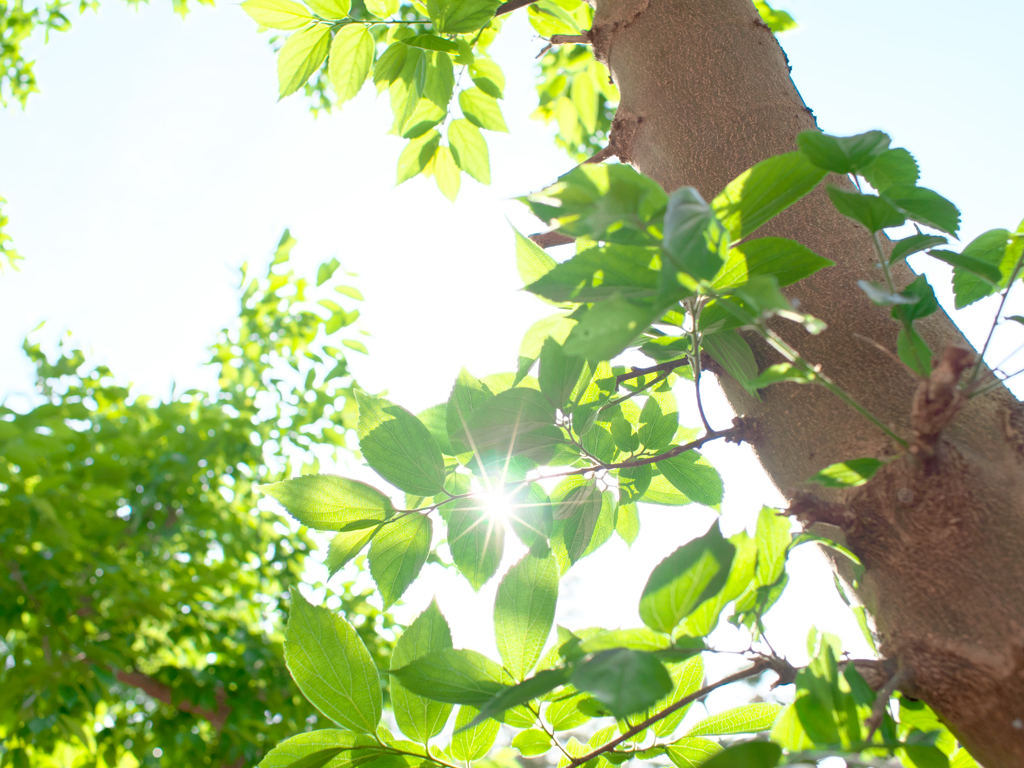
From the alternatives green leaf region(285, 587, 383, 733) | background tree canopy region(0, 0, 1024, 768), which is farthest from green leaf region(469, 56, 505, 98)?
green leaf region(285, 587, 383, 733)

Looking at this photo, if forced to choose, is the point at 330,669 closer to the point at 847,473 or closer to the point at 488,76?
the point at 847,473

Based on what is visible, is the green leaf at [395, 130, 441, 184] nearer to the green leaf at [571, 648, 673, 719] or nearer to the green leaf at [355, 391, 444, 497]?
the green leaf at [355, 391, 444, 497]

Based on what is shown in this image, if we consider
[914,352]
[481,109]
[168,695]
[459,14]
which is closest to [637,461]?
[914,352]

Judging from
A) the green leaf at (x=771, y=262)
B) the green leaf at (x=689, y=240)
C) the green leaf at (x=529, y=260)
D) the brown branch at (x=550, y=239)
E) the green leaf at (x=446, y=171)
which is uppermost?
the green leaf at (x=446, y=171)

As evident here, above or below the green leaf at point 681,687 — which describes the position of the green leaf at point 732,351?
above

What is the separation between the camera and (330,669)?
0.37 meters

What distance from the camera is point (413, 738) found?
386 mm

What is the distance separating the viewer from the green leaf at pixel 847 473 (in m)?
0.31

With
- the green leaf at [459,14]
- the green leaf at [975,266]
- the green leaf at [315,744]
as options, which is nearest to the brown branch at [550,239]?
the green leaf at [459,14]

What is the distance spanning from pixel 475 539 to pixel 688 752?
20 cm

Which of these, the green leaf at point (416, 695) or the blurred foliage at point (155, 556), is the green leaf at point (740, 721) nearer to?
the green leaf at point (416, 695)

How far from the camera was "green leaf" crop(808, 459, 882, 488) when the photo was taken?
0.31m

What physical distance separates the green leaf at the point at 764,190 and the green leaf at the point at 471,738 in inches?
12.5

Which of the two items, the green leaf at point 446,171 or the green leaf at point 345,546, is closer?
the green leaf at point 345,546
